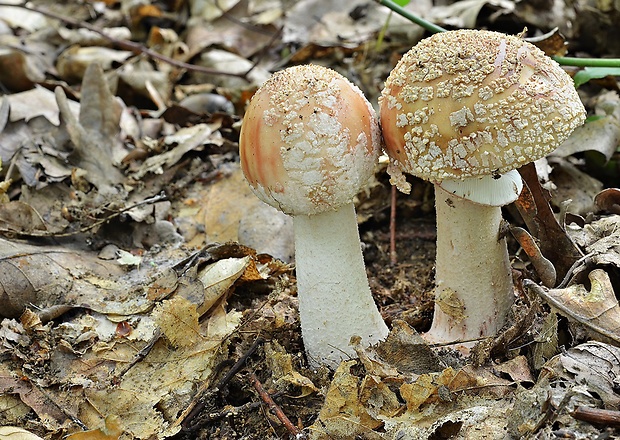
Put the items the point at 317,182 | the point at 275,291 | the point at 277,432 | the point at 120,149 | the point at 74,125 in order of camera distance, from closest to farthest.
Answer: the point at 317,182
the point at 277,432
the point at 275,291
the point at 74,125
the point at 120,149

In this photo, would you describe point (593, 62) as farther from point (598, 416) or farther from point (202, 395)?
point (202, 395)

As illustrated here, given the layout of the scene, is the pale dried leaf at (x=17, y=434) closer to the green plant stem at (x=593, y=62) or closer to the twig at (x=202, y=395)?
the twig at (x=202, y=395)

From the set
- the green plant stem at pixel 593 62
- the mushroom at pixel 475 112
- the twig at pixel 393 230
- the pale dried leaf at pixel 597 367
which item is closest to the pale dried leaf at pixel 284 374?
the mushroom at pixel 475 112

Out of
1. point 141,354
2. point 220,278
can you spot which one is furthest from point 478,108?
point 141,354

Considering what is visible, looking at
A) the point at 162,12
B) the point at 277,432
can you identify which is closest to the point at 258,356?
the point at 277,432

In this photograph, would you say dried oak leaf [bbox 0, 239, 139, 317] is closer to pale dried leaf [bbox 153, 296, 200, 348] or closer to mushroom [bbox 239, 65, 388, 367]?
pale dried leaf [bbox 153, 296, 200, 348]

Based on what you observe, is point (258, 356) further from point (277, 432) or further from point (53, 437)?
point (53, 437)

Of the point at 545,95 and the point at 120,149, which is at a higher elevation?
the point at 545,95
